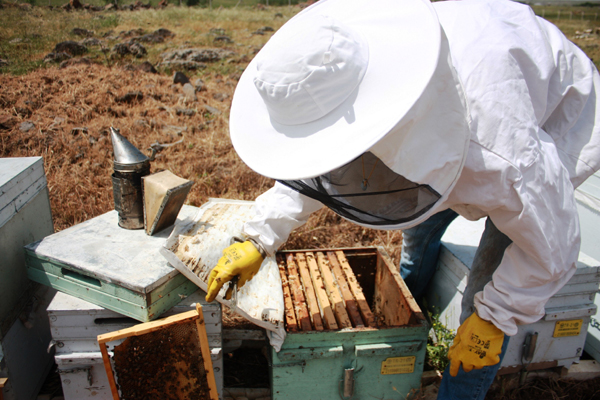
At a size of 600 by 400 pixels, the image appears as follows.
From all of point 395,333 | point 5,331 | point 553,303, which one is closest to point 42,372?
point 5,331

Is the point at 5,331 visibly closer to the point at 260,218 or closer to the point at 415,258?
the point at 260,218

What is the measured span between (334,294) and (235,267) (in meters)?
0.68

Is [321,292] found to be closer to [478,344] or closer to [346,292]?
[346,292]

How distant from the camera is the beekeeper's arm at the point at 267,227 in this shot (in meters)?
1.68

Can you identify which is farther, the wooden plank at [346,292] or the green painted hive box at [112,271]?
the wooden plank at [346,292]

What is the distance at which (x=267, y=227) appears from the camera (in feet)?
5.71

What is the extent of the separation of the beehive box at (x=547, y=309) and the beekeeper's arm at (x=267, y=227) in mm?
954

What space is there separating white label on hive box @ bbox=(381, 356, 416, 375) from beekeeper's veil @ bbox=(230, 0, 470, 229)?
35.3 inches

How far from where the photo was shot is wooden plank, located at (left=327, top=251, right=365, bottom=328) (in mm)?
1878

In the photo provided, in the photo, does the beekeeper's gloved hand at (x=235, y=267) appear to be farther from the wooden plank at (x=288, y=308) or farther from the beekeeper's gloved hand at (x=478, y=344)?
the beekeeper's gloved hand at (x=478, y=344)

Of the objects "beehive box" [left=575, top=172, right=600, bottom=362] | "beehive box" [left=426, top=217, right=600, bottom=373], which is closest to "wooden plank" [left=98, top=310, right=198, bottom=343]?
"beehive box" [left=426, top=217, right=600, bottom=373]

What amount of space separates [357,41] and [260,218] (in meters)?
0.91

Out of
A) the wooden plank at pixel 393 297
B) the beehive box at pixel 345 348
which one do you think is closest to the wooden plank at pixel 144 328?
the beehive box at pixel 345 348

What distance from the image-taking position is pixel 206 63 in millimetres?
8852
